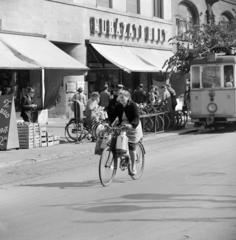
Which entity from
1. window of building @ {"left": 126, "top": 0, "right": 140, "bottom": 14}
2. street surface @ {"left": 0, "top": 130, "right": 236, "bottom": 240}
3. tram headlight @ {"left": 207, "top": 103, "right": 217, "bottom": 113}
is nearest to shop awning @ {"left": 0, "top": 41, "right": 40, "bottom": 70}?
street surface @ {"left": 0, "top": 130, "right": 236, "bottom": 240}

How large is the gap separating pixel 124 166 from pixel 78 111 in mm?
8100

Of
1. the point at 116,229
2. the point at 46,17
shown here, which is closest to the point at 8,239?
the point at 116,229

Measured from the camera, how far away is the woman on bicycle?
1064cm

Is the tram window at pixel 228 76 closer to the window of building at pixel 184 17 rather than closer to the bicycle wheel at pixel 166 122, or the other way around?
the bicycle wheel at pixel 166 122

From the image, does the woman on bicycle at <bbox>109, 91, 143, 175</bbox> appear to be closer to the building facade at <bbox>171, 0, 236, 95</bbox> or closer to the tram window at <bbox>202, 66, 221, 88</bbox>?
the tram window at <bbox>202, 66, 221, 88</bbox>

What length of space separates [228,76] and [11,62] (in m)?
7.79

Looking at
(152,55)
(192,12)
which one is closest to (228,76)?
(152,55)

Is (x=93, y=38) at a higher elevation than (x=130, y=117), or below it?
higher

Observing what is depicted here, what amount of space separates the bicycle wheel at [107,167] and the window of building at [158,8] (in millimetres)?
25965

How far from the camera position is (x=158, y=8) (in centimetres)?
3578

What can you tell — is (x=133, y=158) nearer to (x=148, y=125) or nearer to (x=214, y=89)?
(x=148, y=125)

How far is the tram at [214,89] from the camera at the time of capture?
21.7m

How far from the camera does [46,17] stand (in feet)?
85.4

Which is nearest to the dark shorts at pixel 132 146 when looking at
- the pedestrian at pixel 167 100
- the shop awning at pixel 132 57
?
the pedestrian at pixel 167 100
